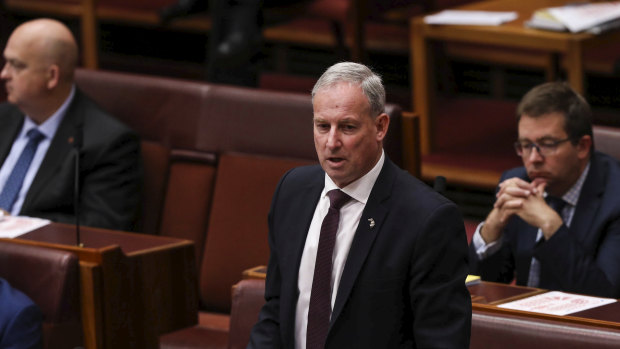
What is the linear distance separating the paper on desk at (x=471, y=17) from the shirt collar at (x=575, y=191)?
78cm

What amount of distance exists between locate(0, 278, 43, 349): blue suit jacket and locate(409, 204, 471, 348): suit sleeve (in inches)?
20.9

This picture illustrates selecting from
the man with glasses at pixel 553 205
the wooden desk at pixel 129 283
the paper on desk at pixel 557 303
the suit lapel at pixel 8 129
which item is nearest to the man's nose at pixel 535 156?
the man with glasses at pixel 553 205

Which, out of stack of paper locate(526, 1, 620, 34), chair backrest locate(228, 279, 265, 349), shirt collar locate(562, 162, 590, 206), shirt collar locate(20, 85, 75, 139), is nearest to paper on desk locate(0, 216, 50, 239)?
shirt collar locate(20, 85, 75, 139)

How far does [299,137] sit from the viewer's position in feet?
5.61

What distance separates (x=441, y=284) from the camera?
100cm

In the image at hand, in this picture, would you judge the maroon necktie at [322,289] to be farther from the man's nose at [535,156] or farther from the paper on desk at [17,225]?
the paper on desk at [17,225]

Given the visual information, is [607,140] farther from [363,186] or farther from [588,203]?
[363,186]

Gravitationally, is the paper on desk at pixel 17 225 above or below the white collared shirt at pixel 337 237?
below

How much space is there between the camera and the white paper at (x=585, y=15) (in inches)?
82.4

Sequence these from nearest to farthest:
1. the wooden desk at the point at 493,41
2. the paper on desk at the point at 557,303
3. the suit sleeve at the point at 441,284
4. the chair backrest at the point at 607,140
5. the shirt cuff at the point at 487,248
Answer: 1. the suit sleeve at the point at 441,284
2. the paper on desk at the point at 557,303
3. the shirt cuff at the point at 487,248
4. the chair backrest at the point at 607,140
5. the wooden desk at the point at 493,41

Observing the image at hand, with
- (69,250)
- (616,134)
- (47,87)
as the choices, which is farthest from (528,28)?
(69,250)

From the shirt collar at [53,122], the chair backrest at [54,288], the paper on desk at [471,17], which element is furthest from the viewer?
the paper on desk at [471,17]

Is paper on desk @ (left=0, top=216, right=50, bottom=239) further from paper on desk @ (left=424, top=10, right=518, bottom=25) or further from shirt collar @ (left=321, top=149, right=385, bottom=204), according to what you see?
paper on desk @ (left=424, top=10, right=518, bottom=25)

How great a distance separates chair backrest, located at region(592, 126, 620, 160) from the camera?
1602mm
